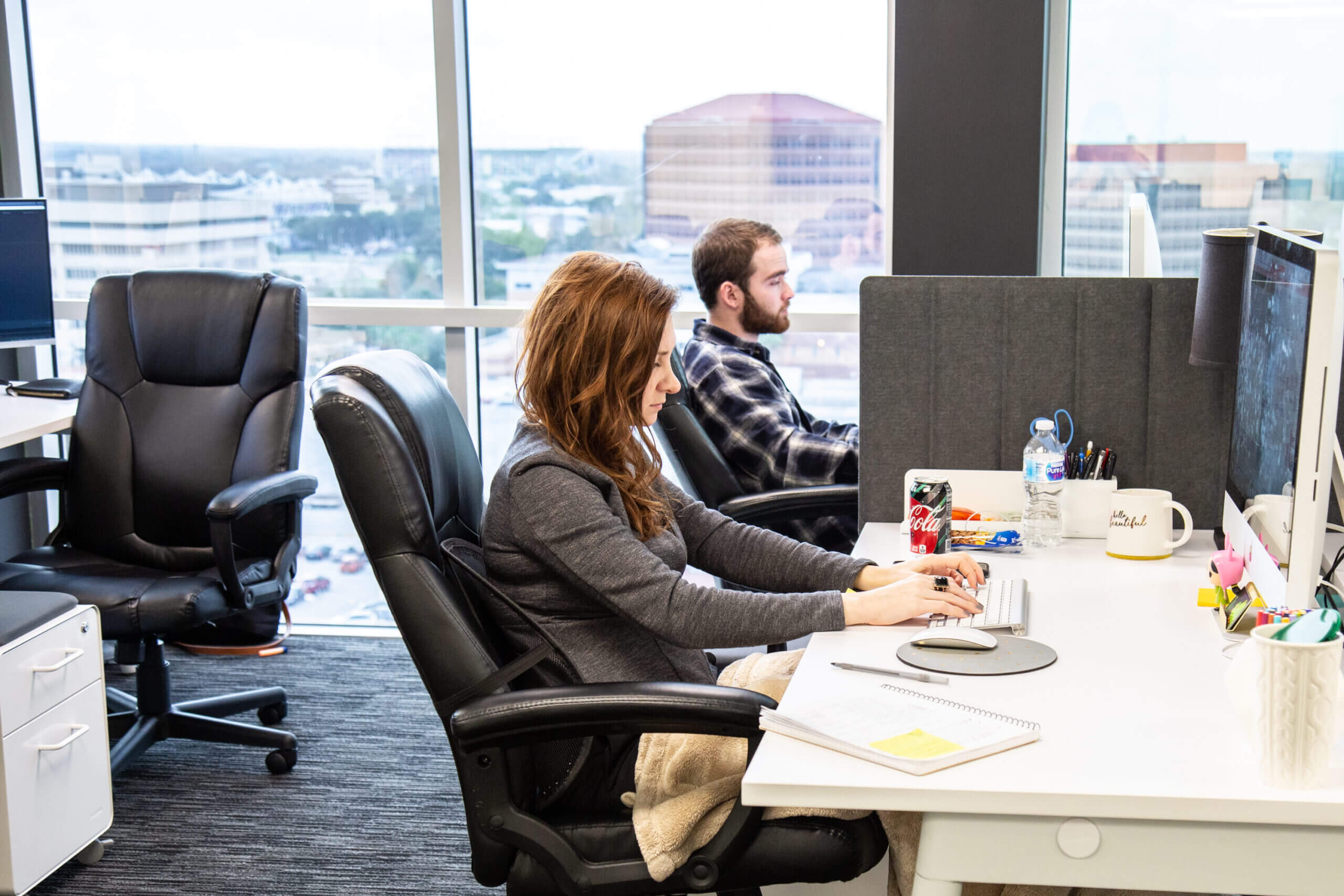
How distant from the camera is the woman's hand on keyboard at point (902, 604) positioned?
63.5 inches

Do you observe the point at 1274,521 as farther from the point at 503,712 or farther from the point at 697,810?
the point at 503,712

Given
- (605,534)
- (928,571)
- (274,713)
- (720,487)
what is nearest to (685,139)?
(720,487)

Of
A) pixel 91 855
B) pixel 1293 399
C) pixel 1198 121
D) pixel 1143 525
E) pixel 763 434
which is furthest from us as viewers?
pixel 1198 121

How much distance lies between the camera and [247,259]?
365cm

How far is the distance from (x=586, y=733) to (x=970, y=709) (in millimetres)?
431

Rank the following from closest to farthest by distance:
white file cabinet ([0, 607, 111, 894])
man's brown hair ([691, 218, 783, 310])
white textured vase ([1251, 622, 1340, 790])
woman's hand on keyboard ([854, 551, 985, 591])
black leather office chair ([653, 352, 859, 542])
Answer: white textured vase ([1251, 622, 1340, 790]) < woman's hand on keyboard ([854, 551, 985, 591]) < white file cabinet ([0, 607, 111, 894]) < black leather office chair ([653, 352, 859, 542]) < man's brown hair ([691, 218, 783, 310])

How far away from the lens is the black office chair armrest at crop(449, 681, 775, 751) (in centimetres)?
138

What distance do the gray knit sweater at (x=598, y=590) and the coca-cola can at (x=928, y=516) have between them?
1.25 ft

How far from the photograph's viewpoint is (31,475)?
9.18 ft

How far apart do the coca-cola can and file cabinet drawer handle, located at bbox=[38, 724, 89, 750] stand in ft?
5.02

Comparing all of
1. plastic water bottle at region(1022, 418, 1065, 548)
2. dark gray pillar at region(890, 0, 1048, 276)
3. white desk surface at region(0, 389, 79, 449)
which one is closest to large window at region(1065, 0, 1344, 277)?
dark gray pillar at region(890, 0, 1048, 276)

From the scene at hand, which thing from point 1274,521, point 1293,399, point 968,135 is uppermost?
point 968,135

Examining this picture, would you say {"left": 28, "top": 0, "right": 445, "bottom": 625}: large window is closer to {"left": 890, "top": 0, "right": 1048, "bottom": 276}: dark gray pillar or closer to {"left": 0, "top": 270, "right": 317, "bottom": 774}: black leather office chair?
{"left": 0, "top": 270, "right": 317, "bottom": 774}: black leather office chair

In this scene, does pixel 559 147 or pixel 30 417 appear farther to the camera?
pixel 559 147
